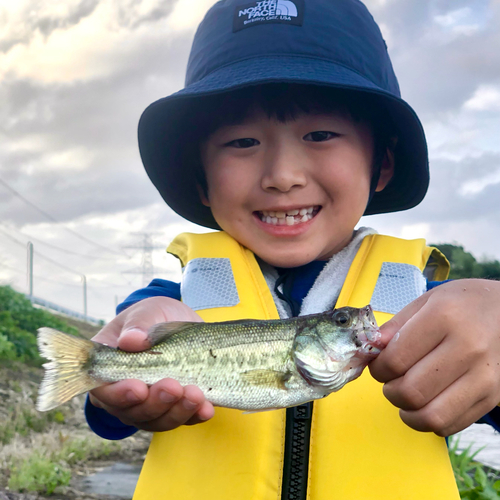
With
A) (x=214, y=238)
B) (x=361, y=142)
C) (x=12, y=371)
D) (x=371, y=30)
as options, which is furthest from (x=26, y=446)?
(x=371, y=30)

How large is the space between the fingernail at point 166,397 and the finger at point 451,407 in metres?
1.06

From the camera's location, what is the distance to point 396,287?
345 centimetres

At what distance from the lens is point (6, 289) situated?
1348cm

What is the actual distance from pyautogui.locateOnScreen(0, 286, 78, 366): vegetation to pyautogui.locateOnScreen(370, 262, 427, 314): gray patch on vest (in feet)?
28.9

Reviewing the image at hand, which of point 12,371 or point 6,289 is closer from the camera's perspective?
point 12,371

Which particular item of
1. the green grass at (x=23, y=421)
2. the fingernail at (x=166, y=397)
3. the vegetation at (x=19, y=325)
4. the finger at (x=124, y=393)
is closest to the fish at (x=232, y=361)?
the finger at (x=124, y=393)

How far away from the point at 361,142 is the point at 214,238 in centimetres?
122

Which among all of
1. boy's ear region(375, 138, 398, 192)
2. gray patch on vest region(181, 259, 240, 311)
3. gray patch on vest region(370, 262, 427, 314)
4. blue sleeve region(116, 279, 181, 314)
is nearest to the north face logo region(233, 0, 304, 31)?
boy's ear region(375, 138, 398, 192)

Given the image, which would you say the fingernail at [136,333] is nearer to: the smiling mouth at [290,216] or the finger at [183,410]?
the finger at [183,410]

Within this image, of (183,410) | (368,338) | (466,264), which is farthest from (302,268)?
(466,264)

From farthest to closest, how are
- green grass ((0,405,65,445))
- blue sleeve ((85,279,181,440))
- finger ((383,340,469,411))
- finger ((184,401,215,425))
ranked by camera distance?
green grass ((0,405,65,445)) → blue sleeve ((85,279,181,440)) → finger ((184,401,215,425)) → finger ((383,340,469,411))

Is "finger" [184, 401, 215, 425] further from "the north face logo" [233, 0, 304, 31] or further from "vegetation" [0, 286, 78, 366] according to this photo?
"vegetation" [0, 286, 78, 366]

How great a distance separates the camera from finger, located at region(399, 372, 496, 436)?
7.37 feet

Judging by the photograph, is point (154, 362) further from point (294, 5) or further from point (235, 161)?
point (294, 5)
